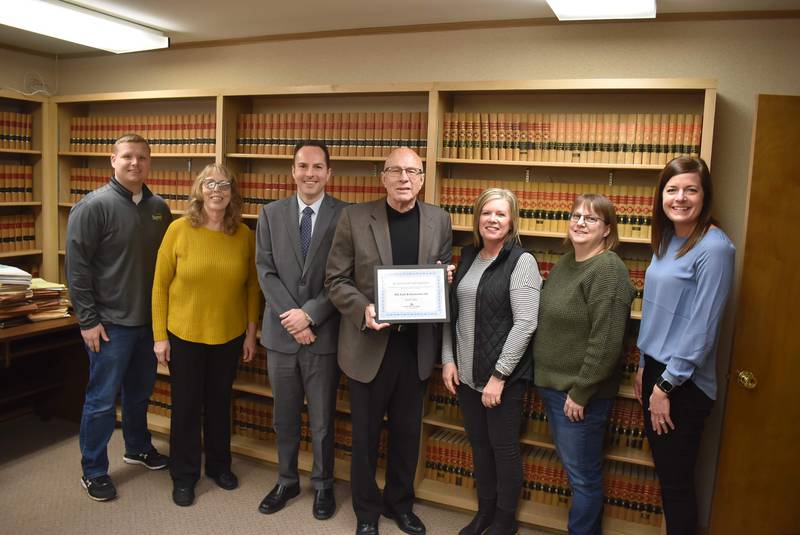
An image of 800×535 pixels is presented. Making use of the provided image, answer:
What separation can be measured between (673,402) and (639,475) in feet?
3.02

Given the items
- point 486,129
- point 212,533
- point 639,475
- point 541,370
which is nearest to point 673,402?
point 541,370

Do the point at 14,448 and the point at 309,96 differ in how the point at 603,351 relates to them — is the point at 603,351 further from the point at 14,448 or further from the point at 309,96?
the point at 14,448

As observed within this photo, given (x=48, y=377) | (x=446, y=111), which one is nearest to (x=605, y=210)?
(x=446, y=111)

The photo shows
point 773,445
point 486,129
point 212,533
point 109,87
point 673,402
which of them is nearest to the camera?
point 673,402

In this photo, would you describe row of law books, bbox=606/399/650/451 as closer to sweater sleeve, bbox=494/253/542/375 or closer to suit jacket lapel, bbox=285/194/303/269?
sweater sleeve, bbox=494/253/542/375

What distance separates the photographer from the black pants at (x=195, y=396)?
319cm

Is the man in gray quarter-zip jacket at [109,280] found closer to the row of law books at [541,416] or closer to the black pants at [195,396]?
the black pants at [195,396]

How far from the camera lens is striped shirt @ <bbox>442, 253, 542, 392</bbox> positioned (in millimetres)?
2652

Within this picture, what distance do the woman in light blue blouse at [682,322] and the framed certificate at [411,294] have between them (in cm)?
86

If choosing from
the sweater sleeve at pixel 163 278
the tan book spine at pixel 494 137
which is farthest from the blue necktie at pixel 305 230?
the tan book spine at pixel 494 137

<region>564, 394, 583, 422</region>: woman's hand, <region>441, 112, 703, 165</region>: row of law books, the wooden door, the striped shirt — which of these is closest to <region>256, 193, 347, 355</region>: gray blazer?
the striped shirt

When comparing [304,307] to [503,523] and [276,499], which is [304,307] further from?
[503,523]

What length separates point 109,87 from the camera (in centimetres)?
468

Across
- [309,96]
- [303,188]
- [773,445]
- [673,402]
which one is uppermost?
[309,96]
